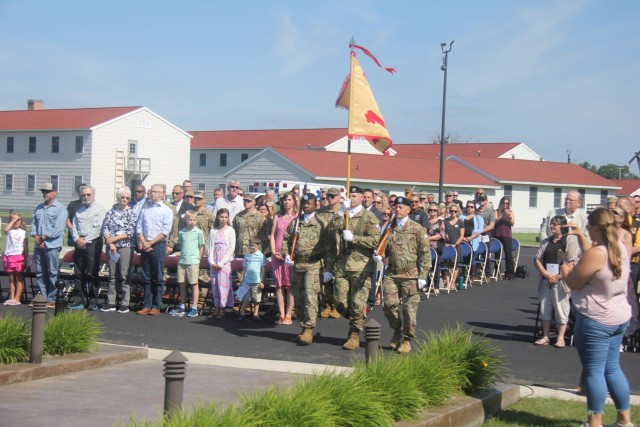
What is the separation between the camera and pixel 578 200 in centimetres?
1275

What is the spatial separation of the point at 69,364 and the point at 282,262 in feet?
15.6

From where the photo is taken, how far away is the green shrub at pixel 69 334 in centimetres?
998

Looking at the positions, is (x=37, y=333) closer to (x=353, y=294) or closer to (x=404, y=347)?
(x=353, y=294)

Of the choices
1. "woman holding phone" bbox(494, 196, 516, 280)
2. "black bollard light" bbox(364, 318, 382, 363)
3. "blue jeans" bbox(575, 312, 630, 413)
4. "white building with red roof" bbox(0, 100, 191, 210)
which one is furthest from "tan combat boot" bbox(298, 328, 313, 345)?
"white building with red roof" bbox(0, 100, 191, 210)

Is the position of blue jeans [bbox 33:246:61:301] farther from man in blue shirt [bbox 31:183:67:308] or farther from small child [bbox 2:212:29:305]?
small child [bbox 2:212:29:305]

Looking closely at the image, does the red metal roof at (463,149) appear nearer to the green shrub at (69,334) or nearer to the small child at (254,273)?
the small child at (254,273)

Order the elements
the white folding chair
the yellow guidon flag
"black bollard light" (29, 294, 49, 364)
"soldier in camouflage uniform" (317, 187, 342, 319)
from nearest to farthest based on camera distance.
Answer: "black bollard light" (29, 294, 49, 364)
"soldier in camouflage uniform" (317, 187, 342, 319)
the yellow guidon flag
the white folding chair

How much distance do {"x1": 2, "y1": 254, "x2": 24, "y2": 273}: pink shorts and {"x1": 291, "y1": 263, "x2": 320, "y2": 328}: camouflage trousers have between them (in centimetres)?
588

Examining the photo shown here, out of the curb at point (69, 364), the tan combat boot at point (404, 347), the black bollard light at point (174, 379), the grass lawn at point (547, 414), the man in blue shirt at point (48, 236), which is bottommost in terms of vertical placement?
the grass lawn at point (547, 414)

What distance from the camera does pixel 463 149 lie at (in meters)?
77.4

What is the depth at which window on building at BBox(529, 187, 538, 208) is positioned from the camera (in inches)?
2451

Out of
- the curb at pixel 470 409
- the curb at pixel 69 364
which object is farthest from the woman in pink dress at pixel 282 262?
the curb at pixel 470 409

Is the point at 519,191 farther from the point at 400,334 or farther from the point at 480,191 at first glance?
the point at 400,334

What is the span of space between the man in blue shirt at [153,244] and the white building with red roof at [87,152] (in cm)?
4520
